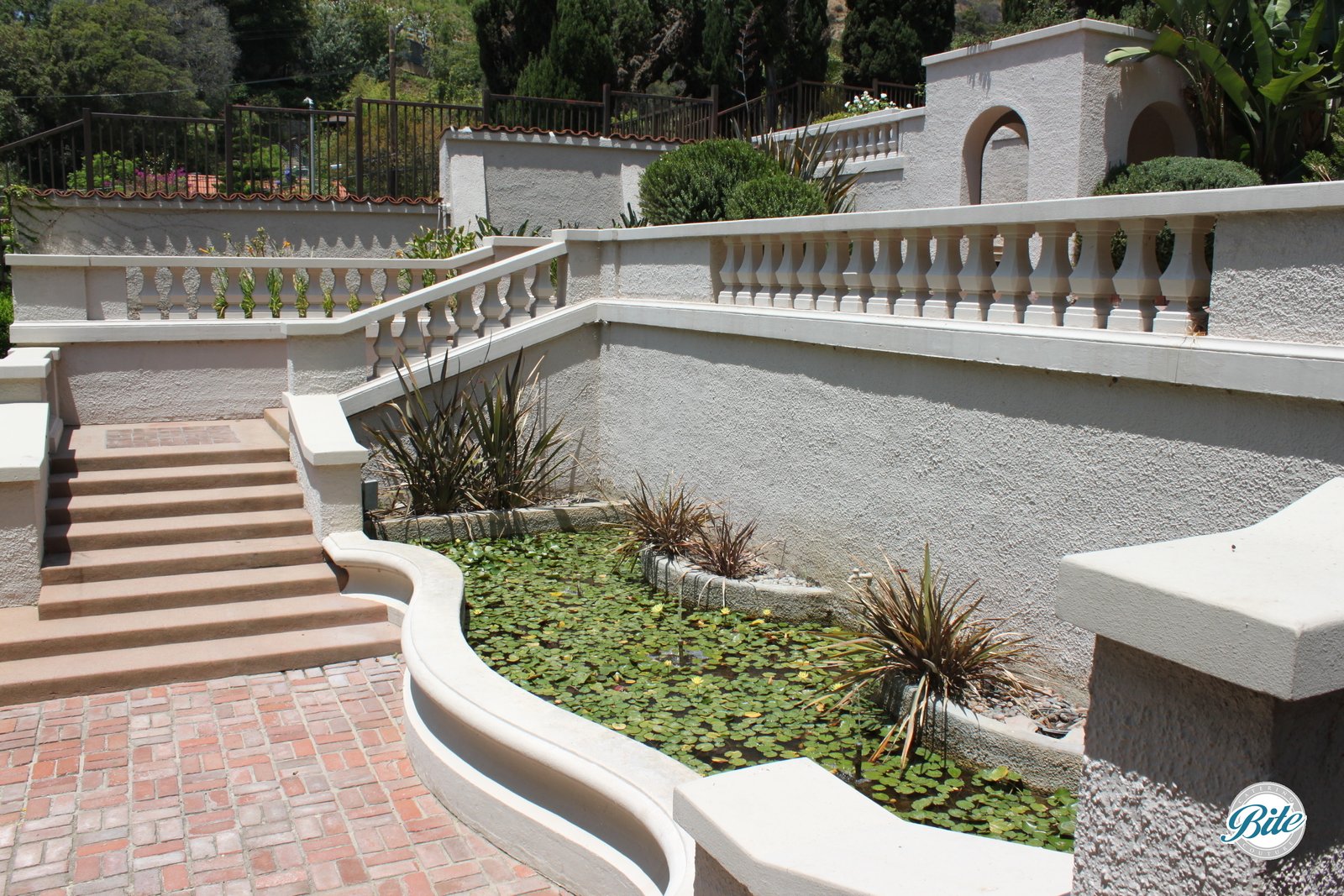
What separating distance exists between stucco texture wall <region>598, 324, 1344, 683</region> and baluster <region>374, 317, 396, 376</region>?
2.27 m

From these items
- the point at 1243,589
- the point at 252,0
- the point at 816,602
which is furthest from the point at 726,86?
the point at 252,0

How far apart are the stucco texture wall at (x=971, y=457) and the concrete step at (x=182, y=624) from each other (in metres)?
2.86

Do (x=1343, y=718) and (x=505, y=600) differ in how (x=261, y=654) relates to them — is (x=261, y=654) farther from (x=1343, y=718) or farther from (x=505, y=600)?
(x=1343, y=718)

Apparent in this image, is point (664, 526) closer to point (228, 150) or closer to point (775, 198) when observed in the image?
point (775, 198)

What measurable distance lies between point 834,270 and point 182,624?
4.71 meters

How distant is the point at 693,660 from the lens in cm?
625

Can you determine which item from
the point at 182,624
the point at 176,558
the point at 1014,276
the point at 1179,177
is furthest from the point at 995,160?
the point at 182,624

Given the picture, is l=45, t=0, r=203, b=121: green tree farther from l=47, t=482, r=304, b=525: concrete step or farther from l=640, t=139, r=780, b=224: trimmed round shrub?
l=47, t=482, r=304, b=525: concrete step

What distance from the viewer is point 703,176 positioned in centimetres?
1071

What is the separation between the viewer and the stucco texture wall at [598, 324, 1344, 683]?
178 inches

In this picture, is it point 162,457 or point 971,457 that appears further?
point 162,457

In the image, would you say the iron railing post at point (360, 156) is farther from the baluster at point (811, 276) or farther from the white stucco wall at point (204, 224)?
the baluster at point (811, 276)

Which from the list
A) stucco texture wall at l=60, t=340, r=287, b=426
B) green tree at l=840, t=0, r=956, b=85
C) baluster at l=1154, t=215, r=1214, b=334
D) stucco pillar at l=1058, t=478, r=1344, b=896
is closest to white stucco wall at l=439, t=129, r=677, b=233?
stucco texture wall at l=60, t=340, r=287, b=426

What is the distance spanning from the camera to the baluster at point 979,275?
5977 mm
